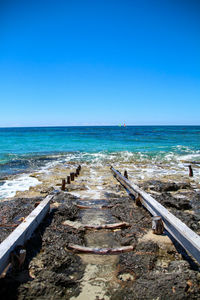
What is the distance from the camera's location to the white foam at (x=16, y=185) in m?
8.62

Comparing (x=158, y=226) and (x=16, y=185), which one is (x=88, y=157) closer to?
(x=16, y=185)

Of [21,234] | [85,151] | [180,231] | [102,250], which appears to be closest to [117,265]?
[102,250]

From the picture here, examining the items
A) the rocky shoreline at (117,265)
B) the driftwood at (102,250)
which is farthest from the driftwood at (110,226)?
the driftwood at (102,250)

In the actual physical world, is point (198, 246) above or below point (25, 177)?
above

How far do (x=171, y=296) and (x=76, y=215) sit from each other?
334cm

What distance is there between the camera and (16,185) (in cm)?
990

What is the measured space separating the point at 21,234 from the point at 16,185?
721 cm

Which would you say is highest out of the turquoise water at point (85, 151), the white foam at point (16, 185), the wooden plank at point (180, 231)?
the wooden plank at point (180, 231)

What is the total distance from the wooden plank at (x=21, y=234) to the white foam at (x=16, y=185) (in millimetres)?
4548

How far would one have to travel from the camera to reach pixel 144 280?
2775 millimetres

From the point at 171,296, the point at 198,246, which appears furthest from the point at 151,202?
the point at 171,296

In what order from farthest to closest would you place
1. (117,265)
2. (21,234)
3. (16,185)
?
(16,185)
(21,234)
(117,265)

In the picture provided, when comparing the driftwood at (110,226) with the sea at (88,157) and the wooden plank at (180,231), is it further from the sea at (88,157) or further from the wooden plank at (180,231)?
the sea at (88,157)

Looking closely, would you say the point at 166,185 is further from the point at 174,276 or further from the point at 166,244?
the point at 174,276
